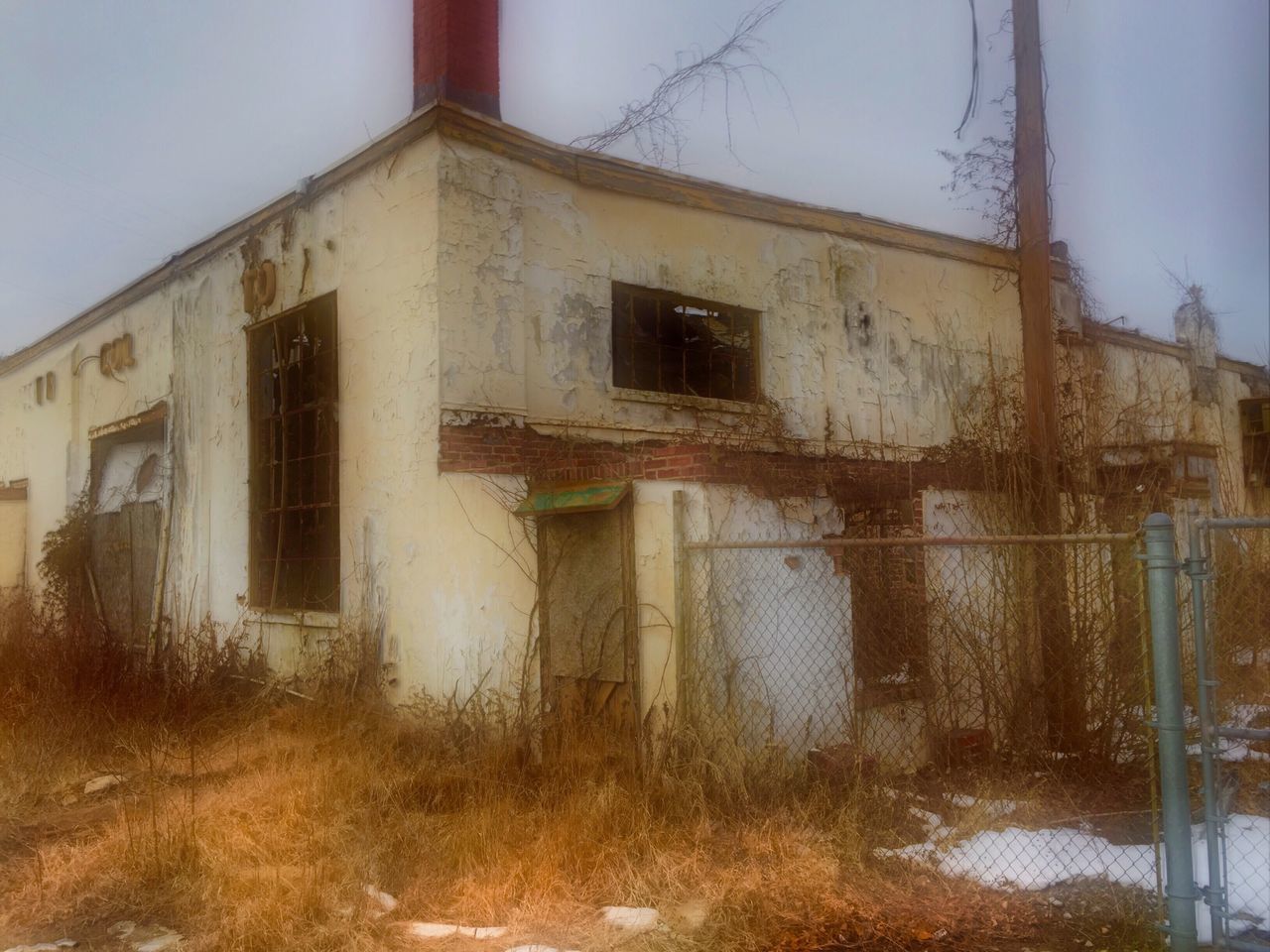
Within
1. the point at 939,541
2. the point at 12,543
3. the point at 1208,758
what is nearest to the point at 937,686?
the point at 939,541

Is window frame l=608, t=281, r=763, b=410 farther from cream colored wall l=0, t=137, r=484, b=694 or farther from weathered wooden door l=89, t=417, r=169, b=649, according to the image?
weathered wooden door l=89, t=417, r=169, b=649

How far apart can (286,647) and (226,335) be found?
143 inches

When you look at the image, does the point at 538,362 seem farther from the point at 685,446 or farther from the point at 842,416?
the point at 842,416

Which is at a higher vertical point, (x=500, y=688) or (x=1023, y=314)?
(x=1023, y=314)

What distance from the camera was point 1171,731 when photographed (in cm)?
380

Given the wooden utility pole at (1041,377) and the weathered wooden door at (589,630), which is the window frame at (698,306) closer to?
the weathered wooden door at (589,630)

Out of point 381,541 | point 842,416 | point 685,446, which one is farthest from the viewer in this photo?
point 842,416

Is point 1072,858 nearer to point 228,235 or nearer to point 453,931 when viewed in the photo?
point 453,931

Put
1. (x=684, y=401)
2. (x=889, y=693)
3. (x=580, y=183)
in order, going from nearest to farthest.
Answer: (x=889, y=693), (x=580, y=183), (x=684, y=401)

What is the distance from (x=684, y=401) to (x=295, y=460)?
3878 mm

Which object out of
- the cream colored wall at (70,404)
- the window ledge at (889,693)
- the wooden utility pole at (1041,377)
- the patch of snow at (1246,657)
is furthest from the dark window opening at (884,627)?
the cream colored wall at (70,404)

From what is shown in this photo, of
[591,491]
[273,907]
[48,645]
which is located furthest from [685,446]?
[48,645]

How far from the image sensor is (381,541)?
826 centimetres

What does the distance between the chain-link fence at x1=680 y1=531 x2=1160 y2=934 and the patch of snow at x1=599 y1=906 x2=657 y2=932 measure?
1377 millimetres
